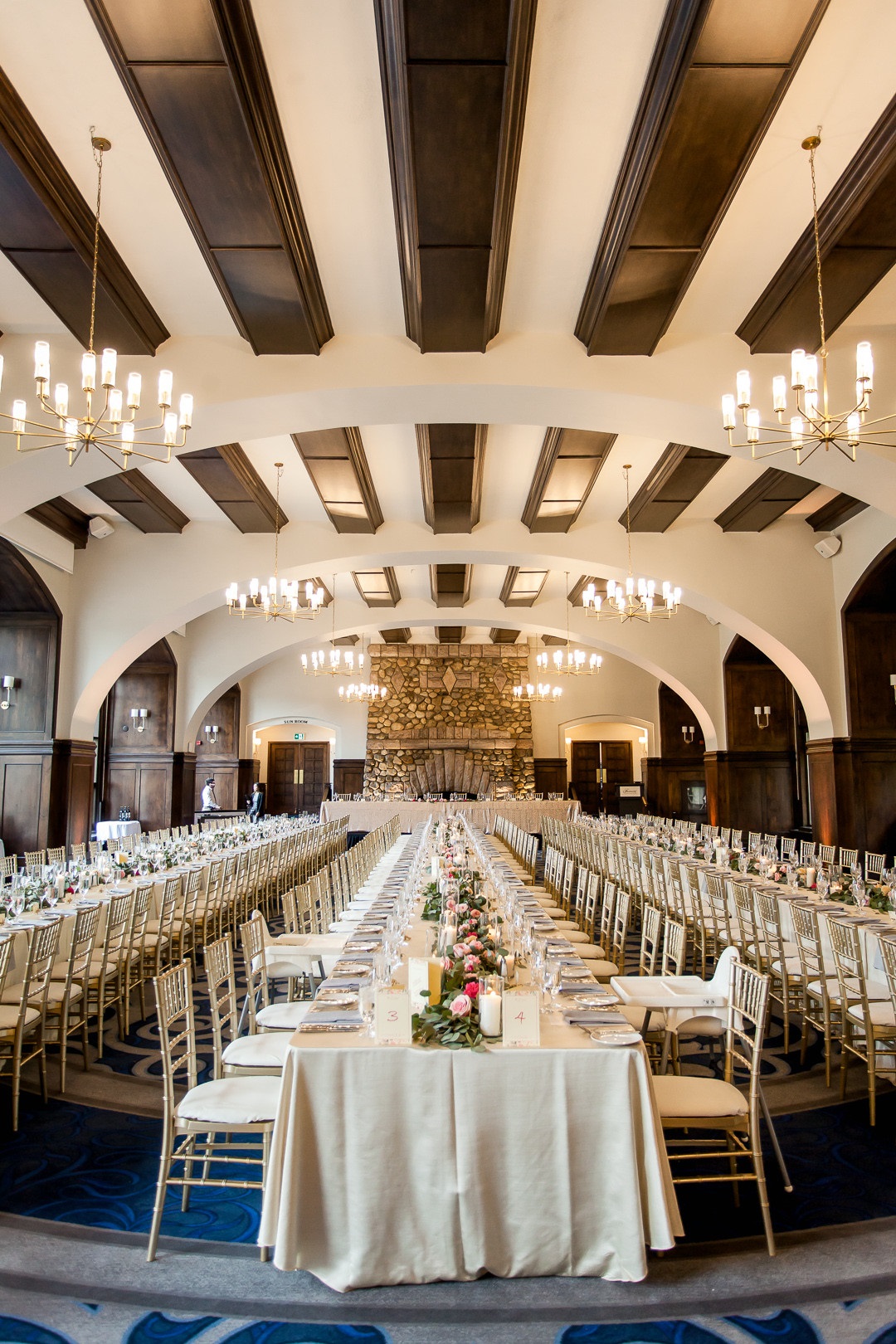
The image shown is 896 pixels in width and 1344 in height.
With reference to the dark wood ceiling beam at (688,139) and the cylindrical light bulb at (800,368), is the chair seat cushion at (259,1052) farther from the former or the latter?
the dark wood ceiling beam at (688,139)

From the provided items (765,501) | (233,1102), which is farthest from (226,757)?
(233,1102)

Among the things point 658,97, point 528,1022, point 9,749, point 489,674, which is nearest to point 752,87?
point 658,97

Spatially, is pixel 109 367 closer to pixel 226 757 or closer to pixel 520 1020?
pixel 520 1020

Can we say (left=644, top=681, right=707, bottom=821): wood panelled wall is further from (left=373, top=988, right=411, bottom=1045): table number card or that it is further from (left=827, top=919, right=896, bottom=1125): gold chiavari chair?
(left=373, top=988, right=411, bottom=1045): table number card

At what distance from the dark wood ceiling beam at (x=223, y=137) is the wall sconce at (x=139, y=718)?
37.8 feet

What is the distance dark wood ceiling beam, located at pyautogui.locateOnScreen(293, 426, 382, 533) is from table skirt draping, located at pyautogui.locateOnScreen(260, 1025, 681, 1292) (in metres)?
6.70

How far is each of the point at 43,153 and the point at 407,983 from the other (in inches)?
189

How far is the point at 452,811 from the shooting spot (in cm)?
1756

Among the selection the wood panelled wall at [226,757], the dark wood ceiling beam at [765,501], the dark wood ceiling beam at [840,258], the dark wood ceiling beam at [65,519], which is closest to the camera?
the dark wood ceiling beam at [840,258]

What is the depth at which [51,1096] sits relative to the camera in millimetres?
4637

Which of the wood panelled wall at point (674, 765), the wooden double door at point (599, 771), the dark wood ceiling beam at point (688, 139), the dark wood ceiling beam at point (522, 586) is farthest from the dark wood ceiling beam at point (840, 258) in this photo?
the wooden double door at point (599, 771)

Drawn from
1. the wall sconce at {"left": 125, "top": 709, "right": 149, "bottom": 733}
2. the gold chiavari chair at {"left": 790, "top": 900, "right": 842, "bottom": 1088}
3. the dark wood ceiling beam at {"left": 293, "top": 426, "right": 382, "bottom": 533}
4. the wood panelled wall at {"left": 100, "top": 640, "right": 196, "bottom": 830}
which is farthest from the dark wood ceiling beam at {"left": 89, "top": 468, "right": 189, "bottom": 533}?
the gold chiavari chair at {"left": 790, "top": 900, "right": 842, "bottom": 1088}

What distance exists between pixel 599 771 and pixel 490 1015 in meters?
19.8

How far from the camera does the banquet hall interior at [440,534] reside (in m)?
2.87
